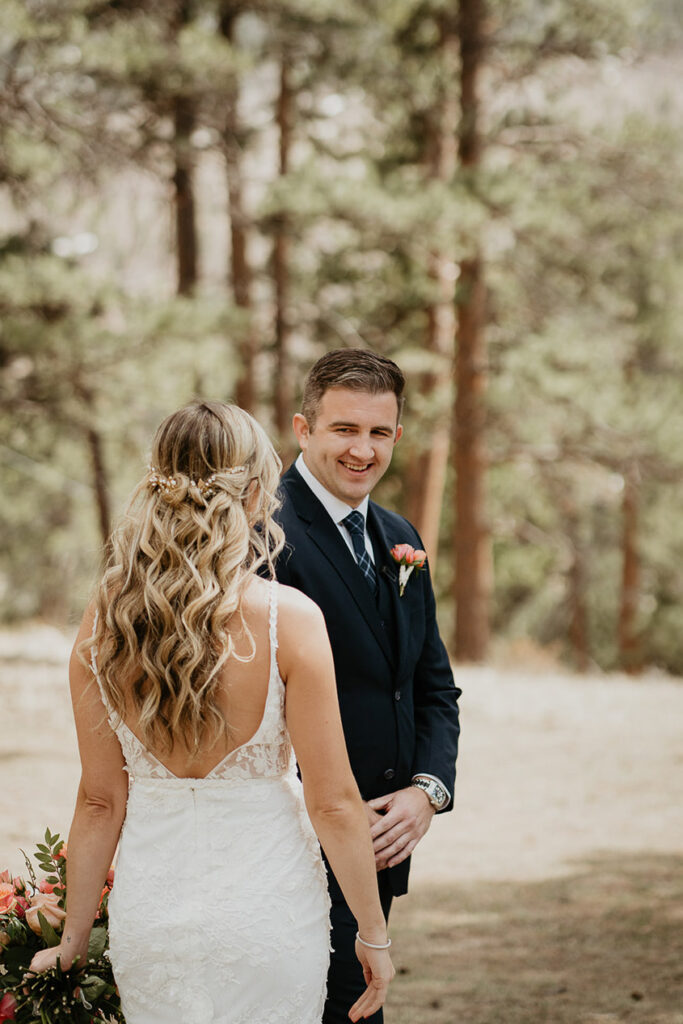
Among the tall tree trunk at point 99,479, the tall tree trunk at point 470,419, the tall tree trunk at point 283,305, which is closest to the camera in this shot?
the tall tree trunk at point 99,479

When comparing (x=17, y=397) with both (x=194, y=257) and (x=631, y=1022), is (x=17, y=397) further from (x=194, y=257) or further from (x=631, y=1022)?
(x=631, y=1022)

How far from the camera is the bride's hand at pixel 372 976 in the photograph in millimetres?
2422

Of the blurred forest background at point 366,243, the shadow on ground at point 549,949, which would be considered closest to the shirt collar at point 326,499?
the shadow on ground at point 549,949

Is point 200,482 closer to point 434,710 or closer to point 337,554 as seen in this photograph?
point 337,554

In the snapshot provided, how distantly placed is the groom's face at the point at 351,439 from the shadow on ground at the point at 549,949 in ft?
8.90

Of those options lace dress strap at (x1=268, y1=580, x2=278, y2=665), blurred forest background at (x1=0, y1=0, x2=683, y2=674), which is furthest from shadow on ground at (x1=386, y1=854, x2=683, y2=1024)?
blurred forest background at (x1=0, y1=0, x2=683, y2=674)

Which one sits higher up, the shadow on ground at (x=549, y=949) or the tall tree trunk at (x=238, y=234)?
the tall tree trunk at (x=238, y=234)

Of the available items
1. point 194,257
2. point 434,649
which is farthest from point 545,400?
point 434,649

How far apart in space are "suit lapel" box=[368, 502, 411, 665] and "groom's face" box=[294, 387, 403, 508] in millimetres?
157

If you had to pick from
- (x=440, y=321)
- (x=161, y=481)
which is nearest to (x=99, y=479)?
(x=440, y=321)

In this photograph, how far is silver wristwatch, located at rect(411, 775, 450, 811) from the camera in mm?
2855

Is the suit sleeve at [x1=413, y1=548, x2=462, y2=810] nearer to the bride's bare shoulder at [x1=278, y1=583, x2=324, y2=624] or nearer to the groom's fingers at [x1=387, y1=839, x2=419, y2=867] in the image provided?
the groom's fingers at [x1=387, y1=839, x2=419, y2=867]

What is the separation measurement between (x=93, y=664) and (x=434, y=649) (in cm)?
111

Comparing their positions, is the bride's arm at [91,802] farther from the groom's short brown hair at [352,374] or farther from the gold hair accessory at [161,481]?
the groom's short brown hair at [352,374]
